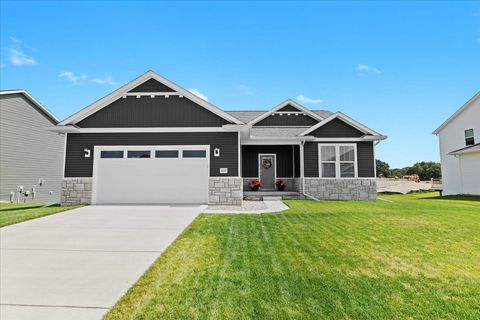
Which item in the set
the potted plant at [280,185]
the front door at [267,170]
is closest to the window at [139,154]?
the front door at [267,170]

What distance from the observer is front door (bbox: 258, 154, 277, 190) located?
53.8 feet

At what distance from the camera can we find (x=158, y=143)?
39.3 feet

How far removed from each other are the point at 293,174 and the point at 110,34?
39.8 feet

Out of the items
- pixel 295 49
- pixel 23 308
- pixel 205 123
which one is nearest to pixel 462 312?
pixel 23 308

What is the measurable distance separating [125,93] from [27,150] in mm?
11558

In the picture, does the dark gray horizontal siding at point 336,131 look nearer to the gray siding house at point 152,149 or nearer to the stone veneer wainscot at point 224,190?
the gray siding house at point 152,149

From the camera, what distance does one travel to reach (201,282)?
346 centimetres

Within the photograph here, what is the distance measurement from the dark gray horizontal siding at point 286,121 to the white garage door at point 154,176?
7.42 meters

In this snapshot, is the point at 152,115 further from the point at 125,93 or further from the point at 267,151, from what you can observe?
the point at 267,151

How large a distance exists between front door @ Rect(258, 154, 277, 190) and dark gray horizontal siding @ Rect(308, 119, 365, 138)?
3.20m

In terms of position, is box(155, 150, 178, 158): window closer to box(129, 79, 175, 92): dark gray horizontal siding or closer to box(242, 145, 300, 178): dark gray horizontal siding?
box(129, 79, 175, 92): dark gray horizontal siding

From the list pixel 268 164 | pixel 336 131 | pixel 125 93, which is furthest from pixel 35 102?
pixel 336 131

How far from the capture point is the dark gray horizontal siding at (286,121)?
1811 centimetres

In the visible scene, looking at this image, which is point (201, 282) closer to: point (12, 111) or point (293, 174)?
point (293, 174)
